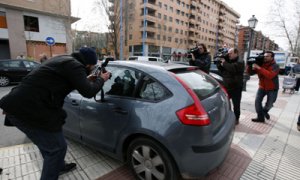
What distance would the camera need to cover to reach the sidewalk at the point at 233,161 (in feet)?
8.01

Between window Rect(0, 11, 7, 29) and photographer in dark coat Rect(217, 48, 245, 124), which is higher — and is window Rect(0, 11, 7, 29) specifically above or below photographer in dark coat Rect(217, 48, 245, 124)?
above

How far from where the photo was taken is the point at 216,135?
2006 millimetres

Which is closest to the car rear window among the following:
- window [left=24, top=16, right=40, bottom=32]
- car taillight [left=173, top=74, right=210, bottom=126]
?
car taillight [left=173, top=74, right=210, bottom=126]

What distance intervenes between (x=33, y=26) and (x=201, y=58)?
19.6m

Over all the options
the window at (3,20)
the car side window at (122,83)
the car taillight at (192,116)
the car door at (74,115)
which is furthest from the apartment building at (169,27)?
the car taillight at (192,116)

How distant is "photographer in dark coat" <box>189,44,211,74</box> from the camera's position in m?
4.75

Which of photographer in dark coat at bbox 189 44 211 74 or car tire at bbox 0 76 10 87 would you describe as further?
car tire at bbox 0 76 10 87

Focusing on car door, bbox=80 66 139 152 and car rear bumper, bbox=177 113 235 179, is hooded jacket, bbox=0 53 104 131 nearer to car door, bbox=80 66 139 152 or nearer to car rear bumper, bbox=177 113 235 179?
car door, bbox=80 66 139 152

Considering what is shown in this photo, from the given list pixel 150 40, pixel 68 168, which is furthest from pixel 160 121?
pixel 150 40

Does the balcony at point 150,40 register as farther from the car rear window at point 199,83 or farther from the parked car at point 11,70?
the car rear window at point 199,83

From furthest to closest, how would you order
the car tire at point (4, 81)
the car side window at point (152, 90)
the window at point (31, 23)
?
the window at point (31, 23) < the car tire at point (4, 81) < the car side window at point (152, 90)

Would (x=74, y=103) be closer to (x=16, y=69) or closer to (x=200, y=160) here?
(x=200, y=160)

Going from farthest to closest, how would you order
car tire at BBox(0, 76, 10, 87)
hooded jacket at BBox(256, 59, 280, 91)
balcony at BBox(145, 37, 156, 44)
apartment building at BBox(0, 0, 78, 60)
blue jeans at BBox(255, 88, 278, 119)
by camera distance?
balcony at BBox(145, 37, 156, 44), apartment building at BBox(0, 0, 78, 60), car tire at BBox(0, 76, 10, 87), blue jeans at BBox(255, 88, 278, 119), hooded jacket at BBox(256, 59, 280, 91)

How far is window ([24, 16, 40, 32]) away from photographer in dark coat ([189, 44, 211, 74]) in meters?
19.2
